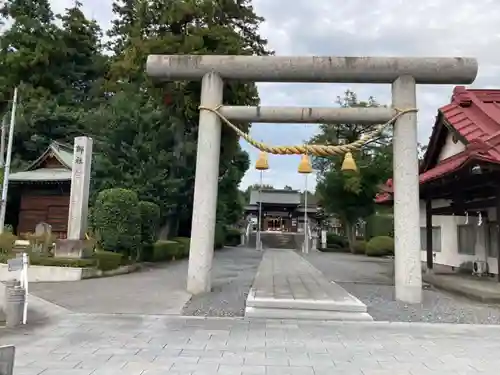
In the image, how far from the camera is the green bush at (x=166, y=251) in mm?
19453

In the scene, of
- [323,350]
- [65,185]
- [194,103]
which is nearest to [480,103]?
[323,350]

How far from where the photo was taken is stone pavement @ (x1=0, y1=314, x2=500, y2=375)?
4.79 meters

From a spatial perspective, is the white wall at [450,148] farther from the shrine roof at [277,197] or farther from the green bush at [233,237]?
the shrine roof at [277,197]

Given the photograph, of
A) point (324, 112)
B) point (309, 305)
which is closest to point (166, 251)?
point (324, 112)

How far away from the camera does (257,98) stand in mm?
24609

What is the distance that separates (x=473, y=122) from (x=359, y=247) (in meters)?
20.7

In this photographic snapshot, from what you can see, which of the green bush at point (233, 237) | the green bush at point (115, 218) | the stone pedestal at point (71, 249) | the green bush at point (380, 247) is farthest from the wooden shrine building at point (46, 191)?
the green bush at point (233, 237)

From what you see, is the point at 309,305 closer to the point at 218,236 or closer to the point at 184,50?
the point at 184,50

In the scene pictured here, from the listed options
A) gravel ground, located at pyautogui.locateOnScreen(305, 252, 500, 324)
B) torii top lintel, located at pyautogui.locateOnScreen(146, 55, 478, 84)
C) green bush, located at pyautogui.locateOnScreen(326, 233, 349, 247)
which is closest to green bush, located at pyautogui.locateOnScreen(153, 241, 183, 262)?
gravel ground, located at pyautogui.locateOnScreen(305, 252, 500, 324)

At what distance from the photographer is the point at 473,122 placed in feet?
41.7

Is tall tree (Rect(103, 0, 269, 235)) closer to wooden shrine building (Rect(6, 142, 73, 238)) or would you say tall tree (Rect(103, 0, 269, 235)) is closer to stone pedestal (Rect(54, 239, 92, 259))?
wooden shrine building (Rect(6, 142, 73, 238))

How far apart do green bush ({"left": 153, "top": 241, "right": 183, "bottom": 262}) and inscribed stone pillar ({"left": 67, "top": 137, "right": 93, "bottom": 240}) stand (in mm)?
5422

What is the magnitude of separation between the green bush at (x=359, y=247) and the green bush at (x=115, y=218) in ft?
67.7

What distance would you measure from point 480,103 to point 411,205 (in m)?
6.29
